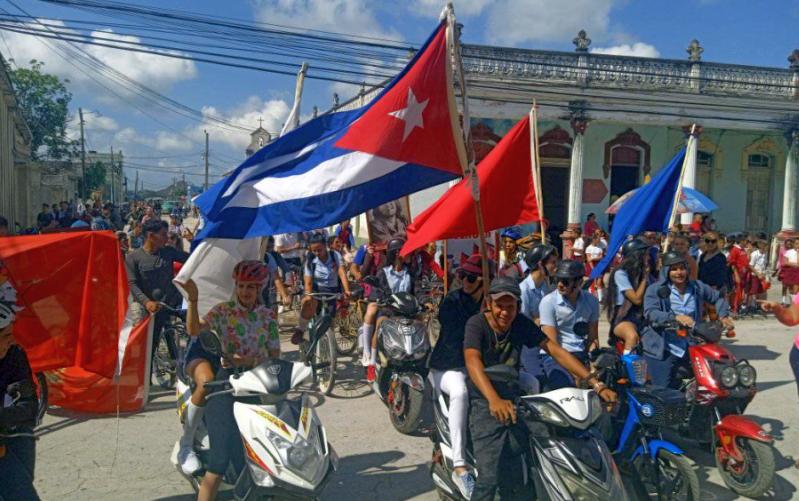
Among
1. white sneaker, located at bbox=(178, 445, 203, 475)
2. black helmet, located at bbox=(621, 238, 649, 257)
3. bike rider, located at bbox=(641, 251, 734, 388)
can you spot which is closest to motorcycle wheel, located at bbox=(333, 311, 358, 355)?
black helmet, located at bbox=(621, 238, 649, 257)

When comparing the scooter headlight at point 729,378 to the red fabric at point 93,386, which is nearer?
the scooter headlight at point 729,378

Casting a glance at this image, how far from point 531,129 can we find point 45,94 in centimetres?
4840

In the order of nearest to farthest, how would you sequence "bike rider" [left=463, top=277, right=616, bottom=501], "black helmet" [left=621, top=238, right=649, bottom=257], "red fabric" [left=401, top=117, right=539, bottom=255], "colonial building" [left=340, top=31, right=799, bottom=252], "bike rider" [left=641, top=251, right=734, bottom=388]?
"bike rider" [left=463, top=277, right=616, bottom=501] < "bike rider" [left=641, top=251, right=734, bottom=388] < "black helmet" [left=621, top=238, right=649, bottom=257] < "red fabric" [left=401, top=117, right=539, bottom=255] < "colonial building" [left=340, top=31, right=799, bottom=252]

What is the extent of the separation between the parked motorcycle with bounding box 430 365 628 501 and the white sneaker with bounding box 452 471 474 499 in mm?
140

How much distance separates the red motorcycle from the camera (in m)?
4.40

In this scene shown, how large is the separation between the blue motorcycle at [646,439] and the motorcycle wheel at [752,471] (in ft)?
2.28

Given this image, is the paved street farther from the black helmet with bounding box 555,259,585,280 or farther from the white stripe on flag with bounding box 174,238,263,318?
the black helmet with bounding box 555,259,585,280

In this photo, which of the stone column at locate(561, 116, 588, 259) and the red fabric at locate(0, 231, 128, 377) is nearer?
the red fabric at locate(0, 231, 128, 377)

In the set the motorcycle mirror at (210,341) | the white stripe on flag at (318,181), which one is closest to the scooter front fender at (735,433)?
the white stripe on flag at (318,181)

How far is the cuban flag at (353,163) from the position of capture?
168 inches

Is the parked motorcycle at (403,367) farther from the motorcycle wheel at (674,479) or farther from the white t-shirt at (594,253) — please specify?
the white t-shirt at (594,253)

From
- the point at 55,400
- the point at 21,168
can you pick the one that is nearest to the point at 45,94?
the point at 21,168

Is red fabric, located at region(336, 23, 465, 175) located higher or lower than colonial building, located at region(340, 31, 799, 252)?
lower

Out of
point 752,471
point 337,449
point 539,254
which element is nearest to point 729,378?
point 752,471
